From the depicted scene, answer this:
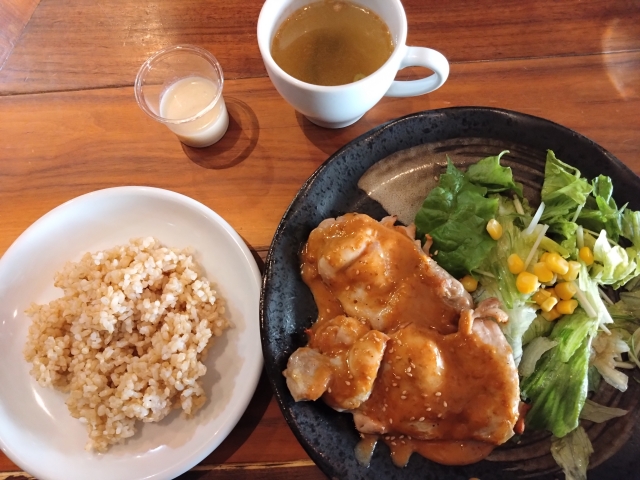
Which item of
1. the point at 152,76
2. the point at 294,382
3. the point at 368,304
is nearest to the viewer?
the point at 294,382

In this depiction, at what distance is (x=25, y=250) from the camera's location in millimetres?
1853

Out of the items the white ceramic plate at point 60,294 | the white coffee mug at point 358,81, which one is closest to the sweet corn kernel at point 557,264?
the white coffee mug at point 358,81

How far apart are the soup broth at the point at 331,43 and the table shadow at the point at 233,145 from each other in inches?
17.2

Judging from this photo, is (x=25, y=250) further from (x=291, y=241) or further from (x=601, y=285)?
(x=601, y=285)

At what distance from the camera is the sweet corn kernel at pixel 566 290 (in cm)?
167

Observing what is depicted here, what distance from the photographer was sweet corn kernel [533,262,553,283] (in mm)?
1665

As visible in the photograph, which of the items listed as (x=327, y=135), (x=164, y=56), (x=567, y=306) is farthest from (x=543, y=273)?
(x=164, y=56)

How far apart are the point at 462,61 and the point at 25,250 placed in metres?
2.06

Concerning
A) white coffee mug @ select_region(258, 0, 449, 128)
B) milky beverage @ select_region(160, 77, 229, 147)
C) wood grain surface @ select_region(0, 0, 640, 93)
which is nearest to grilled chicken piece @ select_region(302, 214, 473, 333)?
white coffee mug @ select_region(258, 0, 449, 128)

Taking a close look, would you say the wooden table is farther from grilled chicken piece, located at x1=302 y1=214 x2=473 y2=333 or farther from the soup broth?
grilled chicken piece, located at x1=302 y1=214 x2=473 y2=333

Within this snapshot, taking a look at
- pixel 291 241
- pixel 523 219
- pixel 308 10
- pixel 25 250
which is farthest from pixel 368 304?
pixel 25 250

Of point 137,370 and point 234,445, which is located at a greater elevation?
point 137,370

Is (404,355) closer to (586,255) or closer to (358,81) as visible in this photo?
(586,255)

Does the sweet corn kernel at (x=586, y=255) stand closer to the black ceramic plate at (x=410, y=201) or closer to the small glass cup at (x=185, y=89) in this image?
the black ceramic plate at (x=410, y=201)
